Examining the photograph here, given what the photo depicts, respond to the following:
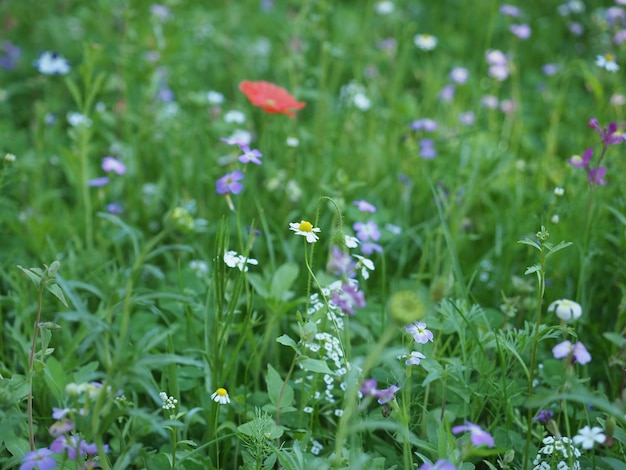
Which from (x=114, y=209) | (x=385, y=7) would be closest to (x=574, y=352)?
(x=114, y=209)

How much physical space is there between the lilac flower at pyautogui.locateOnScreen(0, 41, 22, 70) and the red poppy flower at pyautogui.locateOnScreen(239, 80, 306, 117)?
1392 mm

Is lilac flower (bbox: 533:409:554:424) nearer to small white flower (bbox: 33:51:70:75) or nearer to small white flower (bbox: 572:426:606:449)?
small white flower (bbox: 572:426:606:449)

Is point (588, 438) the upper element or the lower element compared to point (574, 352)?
lower

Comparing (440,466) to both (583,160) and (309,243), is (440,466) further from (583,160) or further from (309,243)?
(309,243)

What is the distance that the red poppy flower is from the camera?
6.70ft

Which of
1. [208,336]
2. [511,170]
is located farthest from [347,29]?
[208,336]

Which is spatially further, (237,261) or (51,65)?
(51,65)

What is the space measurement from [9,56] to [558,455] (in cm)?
274

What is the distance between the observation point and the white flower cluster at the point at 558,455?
→ 1.37 meters

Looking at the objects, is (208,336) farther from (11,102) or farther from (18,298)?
(11,102)

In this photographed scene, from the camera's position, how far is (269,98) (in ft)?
7.16

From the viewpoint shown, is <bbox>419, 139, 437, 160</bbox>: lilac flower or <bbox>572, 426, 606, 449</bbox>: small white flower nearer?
<bbox>572, 426, 606, 449</bbox>: small white flower

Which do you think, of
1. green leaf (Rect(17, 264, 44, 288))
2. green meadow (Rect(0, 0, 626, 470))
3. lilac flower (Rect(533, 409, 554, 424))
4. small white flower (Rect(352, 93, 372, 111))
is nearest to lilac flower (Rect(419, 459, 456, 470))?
green meadow (Rect(0, 0, 626, 470))

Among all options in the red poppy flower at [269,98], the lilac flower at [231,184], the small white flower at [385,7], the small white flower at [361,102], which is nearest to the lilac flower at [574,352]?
the lilac flower at [231,184]
